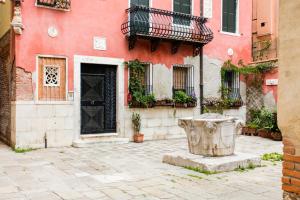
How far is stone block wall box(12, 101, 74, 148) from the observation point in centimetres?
976

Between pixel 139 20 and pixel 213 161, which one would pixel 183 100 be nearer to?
pixel 139 20

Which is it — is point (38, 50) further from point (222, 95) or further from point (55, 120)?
point (222, 95)

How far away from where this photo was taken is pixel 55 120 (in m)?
10.3

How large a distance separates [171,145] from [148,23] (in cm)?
Answer: 437

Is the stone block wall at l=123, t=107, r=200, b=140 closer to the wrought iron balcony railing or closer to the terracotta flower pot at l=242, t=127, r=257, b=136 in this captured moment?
the terracotta flower pot at l=242, t=127, r=257, b=136

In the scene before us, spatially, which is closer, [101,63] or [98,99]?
[101,63]

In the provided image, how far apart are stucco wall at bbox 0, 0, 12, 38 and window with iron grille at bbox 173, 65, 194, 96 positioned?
6008 millimetres

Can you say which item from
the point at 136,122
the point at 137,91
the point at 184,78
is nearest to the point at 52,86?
the point at 137,91

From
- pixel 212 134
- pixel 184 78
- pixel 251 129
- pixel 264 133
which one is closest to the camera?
pixel 212 134

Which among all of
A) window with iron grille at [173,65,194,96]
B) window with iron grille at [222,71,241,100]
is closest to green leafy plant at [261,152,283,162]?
window with iron grille at [173,65,194,96]

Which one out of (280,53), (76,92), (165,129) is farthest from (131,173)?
(165,129)

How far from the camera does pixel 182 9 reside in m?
13.2

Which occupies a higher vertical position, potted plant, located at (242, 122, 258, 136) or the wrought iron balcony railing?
the wrought iron balcony railing

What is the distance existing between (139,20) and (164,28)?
1.11m
